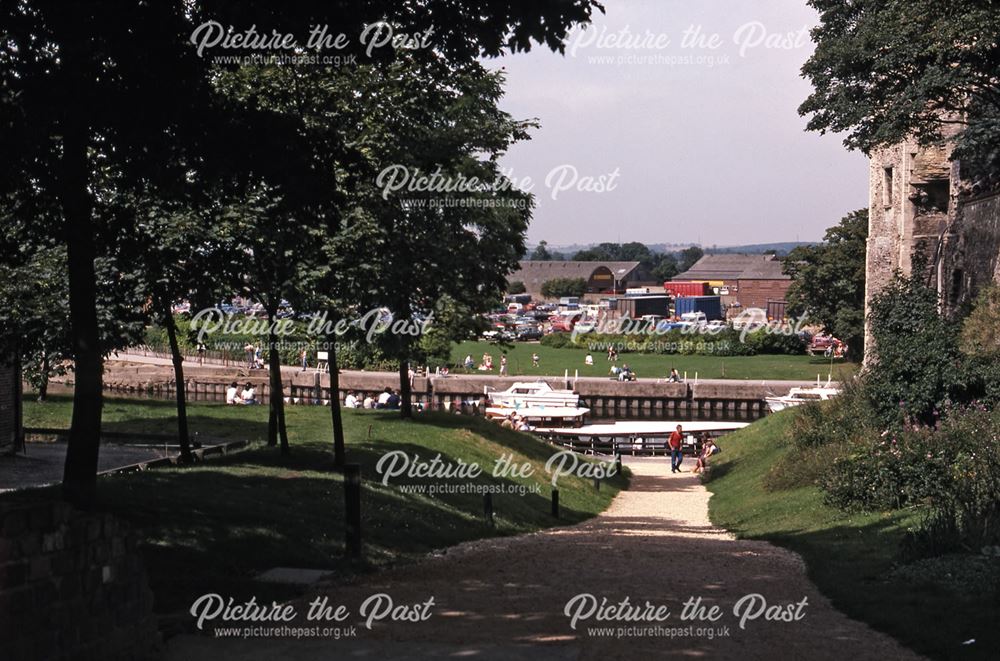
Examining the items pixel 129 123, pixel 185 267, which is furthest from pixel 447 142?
pixel 129 123

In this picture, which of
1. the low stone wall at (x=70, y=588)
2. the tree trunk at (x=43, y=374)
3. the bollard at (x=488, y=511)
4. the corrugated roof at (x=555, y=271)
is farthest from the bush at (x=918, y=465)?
the corrugated roof at (x=555, y=271)

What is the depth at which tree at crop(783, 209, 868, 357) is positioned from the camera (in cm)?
7531

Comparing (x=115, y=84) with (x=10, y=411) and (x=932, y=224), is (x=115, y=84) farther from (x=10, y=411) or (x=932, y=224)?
(x=932, y=224)

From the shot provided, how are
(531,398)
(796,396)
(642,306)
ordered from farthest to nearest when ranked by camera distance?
(642,306) < (796,396) < (531,398)

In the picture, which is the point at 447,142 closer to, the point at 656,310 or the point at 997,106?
the point at 997,106

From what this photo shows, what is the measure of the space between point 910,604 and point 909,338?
20.5 m

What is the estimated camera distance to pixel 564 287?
184 metres

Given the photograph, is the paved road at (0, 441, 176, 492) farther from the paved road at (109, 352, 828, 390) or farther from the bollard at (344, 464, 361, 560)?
the paved road at (109, 352, 828, 390)

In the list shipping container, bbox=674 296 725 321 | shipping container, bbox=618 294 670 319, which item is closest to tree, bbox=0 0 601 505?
shipping container, bbox=618 294 670 319

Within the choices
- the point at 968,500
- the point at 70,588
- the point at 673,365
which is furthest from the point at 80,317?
the point at 673,365

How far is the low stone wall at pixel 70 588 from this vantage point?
734 cm

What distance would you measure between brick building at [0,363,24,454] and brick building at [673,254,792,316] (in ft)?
405

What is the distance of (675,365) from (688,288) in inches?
3182

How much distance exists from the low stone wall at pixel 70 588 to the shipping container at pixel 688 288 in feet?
489
